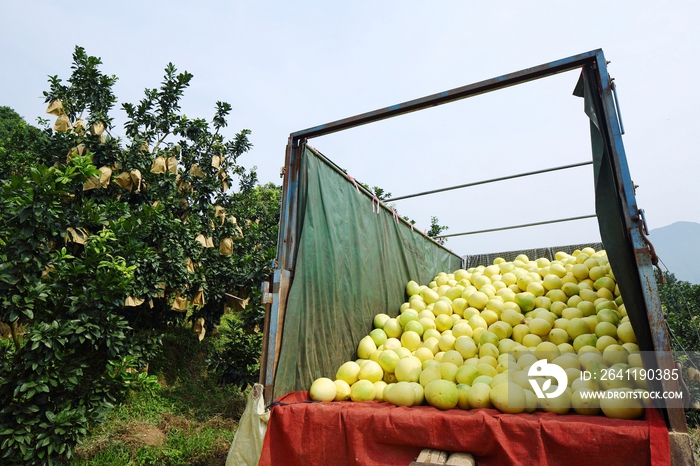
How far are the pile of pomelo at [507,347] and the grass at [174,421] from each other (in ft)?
9.48

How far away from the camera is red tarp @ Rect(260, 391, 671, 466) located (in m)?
1.65

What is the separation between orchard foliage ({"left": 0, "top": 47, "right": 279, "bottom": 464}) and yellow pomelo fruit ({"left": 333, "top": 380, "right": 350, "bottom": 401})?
234 cm

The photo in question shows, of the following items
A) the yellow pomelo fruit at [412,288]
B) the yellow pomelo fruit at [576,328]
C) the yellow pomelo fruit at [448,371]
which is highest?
the yellow pomelo fruit at [412,288]

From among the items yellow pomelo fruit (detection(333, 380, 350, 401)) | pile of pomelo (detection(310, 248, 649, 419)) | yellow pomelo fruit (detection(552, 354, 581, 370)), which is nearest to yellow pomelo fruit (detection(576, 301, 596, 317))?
pile of pomelo (detection(310, 248, 649, 419))

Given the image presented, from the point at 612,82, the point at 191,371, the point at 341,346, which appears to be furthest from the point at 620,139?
the point at 191,371

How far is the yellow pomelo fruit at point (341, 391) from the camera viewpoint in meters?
2.67

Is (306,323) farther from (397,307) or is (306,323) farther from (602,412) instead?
(602,412)

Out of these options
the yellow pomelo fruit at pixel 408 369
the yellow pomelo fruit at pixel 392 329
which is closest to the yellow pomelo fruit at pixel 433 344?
the yellow pomelo fruit at pixel 408 369

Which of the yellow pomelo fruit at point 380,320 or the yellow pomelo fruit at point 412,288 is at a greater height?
the yellow pomelo fruit at point 412,288

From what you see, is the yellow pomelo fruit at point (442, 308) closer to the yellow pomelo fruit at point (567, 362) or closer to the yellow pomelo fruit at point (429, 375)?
the yellow pomelo fruit at point (429, 375)

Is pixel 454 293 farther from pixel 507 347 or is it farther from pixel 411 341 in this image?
pixel 507 347

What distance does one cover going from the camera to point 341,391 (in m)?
2.70

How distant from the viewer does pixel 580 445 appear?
169 centimetres

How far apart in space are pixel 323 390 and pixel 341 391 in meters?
0.14
